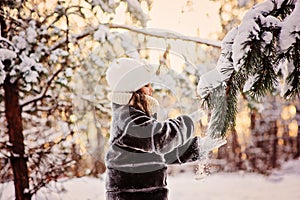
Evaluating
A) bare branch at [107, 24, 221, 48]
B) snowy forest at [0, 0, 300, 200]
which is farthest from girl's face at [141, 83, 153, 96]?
bare branch at [107, 24, 221, 48]

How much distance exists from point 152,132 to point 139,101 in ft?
0.38

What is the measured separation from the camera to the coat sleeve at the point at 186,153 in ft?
3.70

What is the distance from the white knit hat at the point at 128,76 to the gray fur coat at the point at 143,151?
2.2 inches

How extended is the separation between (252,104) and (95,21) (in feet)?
3.67

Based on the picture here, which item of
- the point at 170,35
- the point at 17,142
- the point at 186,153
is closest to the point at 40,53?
the point at 17,142

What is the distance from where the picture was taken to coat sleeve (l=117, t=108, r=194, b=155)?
106 cm

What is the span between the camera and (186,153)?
115 centimetres

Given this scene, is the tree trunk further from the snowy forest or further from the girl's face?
the girl's face

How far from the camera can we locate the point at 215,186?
14.3ft

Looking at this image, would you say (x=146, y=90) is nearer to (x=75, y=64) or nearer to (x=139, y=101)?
(x=139, y=101)

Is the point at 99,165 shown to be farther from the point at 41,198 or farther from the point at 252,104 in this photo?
the point at 252,104

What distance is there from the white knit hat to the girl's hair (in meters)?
0.02

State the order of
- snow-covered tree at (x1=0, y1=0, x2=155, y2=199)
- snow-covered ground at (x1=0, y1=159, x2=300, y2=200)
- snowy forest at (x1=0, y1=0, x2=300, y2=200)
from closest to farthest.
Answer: snowy forest at (x1=0, y1=0, x2=300, y2=200) < snow-covered tree at (x1=0, y1=0, x2=155, y2=199) < snow-covered ground at (x1=0, y1=159, x2=300, y2=200)

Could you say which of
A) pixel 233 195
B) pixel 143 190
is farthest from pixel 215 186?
pixel 143 190
